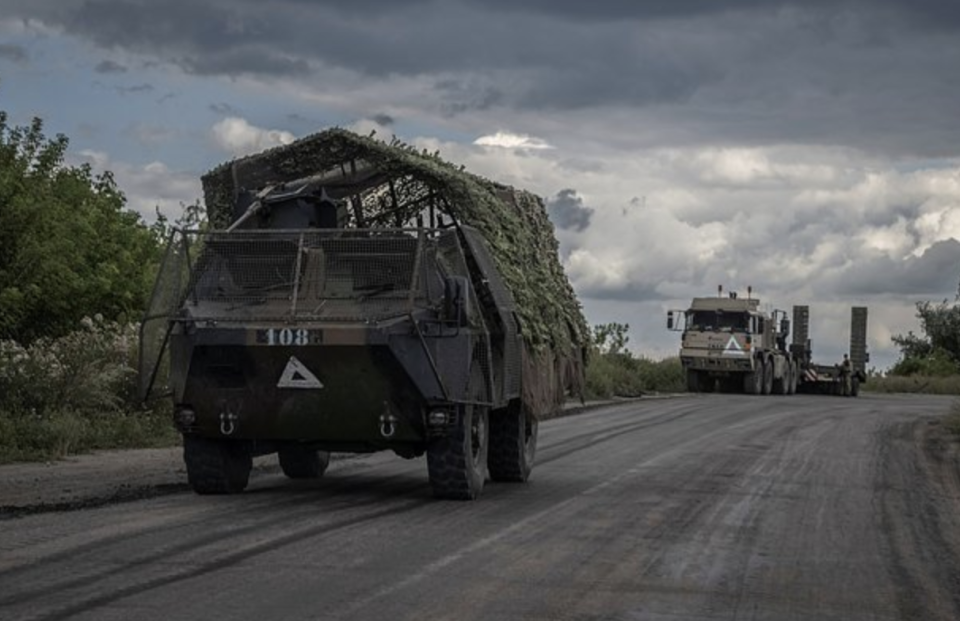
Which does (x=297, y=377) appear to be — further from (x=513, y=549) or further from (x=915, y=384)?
(x=915, y=384)

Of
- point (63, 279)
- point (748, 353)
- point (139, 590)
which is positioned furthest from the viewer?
point (748, 353)

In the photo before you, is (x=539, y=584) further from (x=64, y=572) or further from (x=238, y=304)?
(x=238, y=304)

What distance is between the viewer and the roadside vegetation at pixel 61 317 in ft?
73.2

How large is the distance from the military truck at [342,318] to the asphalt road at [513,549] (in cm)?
63

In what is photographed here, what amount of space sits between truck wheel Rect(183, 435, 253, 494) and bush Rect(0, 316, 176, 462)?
17.9 ft

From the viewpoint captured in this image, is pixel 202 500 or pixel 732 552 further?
pixel 202 500

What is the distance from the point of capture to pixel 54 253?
2655 cm

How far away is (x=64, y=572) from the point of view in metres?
10.0

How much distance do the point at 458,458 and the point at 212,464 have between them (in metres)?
2.22

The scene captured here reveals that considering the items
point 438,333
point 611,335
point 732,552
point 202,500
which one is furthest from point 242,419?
point 611,335

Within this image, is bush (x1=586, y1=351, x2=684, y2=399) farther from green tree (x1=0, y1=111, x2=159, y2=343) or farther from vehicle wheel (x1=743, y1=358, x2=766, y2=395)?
green tree (x1=0, y1=111, x2=159, y2=343)

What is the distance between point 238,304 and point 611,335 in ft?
139

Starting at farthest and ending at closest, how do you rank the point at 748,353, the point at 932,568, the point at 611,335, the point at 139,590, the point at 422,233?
the point at 611,335
the point at 748,353
the point at 422,233
the point at 932,568
the point at 139,590

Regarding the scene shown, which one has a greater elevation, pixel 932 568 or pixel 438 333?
pixel 438 333
